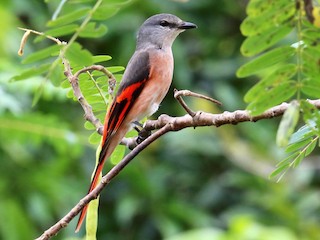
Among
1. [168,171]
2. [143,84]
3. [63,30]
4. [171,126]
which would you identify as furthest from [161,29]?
[168,171]

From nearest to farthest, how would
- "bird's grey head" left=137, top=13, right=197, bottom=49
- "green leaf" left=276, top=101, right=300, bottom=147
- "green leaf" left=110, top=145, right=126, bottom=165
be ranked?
1. "green leaf" left=276, top=101, right=300, bottom=147
2. "green leaf" left=110, top=145, right=126, bottom=165
3. "bird's grey head" left=137, top=13, right=197, bottom=49

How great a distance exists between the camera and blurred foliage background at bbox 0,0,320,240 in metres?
4.74

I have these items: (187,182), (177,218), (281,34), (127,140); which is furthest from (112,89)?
(187,182)

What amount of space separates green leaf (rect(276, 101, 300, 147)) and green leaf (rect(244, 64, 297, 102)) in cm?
8

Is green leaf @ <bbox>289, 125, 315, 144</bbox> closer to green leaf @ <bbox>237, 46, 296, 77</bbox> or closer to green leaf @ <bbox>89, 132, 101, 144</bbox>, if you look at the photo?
green leaf @ <bbox>237, 46, 296, 77</bbox>

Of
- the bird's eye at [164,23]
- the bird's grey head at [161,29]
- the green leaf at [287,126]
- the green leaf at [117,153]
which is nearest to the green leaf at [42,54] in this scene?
the green leaf at [287,126]

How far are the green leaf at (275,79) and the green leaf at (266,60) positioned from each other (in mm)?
→ 21

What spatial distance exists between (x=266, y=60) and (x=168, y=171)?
403 cm

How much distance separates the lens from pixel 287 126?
1199 mm

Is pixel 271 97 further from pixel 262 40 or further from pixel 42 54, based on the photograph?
pixel 42 54

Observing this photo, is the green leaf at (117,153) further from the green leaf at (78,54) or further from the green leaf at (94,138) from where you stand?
the green leaf at (78,54)

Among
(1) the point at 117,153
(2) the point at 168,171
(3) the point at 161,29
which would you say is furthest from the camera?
(2) the point at 168,171

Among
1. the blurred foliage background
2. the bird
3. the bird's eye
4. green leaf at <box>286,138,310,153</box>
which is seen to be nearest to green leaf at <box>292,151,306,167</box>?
green leaf at <box>286,138,310,153</box>

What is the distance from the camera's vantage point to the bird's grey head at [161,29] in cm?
255
